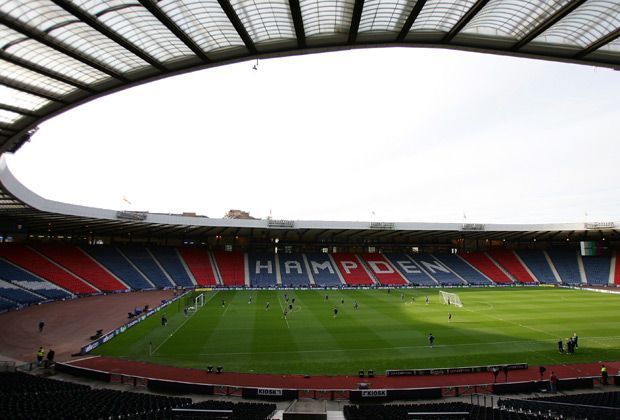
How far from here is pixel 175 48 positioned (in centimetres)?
1319

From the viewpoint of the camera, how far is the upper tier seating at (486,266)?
6962cm

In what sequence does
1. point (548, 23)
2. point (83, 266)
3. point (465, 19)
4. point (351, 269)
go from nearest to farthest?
point (548, 23) → point (465, 19) → point (83, 266) → point (351, 269)

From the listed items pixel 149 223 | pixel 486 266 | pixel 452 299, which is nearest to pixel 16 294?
pixel 149 223

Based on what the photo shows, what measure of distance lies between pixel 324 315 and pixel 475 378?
1918cm

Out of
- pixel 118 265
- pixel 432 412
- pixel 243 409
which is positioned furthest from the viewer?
pixel 118 265

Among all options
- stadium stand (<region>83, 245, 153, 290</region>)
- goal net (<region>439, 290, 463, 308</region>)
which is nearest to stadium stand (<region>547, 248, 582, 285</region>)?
goal net (<region>439, 290, 463, 308</region>)

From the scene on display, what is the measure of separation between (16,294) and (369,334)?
39.3m

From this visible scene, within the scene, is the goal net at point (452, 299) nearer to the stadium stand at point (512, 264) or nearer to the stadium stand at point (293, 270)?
the stadium stand at point (293, 270)

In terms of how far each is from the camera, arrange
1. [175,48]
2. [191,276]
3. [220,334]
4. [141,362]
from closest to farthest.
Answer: [175,48] → [141,362] → [220,334] → [191,276]

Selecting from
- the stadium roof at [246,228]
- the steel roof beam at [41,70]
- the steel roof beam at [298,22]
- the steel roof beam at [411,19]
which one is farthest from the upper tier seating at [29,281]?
the steel roof beam at [411,19]

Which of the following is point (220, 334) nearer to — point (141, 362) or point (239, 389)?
point (141, 362)

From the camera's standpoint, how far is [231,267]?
224ft

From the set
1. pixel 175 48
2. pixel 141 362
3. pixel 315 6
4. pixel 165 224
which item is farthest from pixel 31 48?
pixel 165 224

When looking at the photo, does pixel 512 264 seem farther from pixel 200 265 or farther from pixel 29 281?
pixel 29 281
